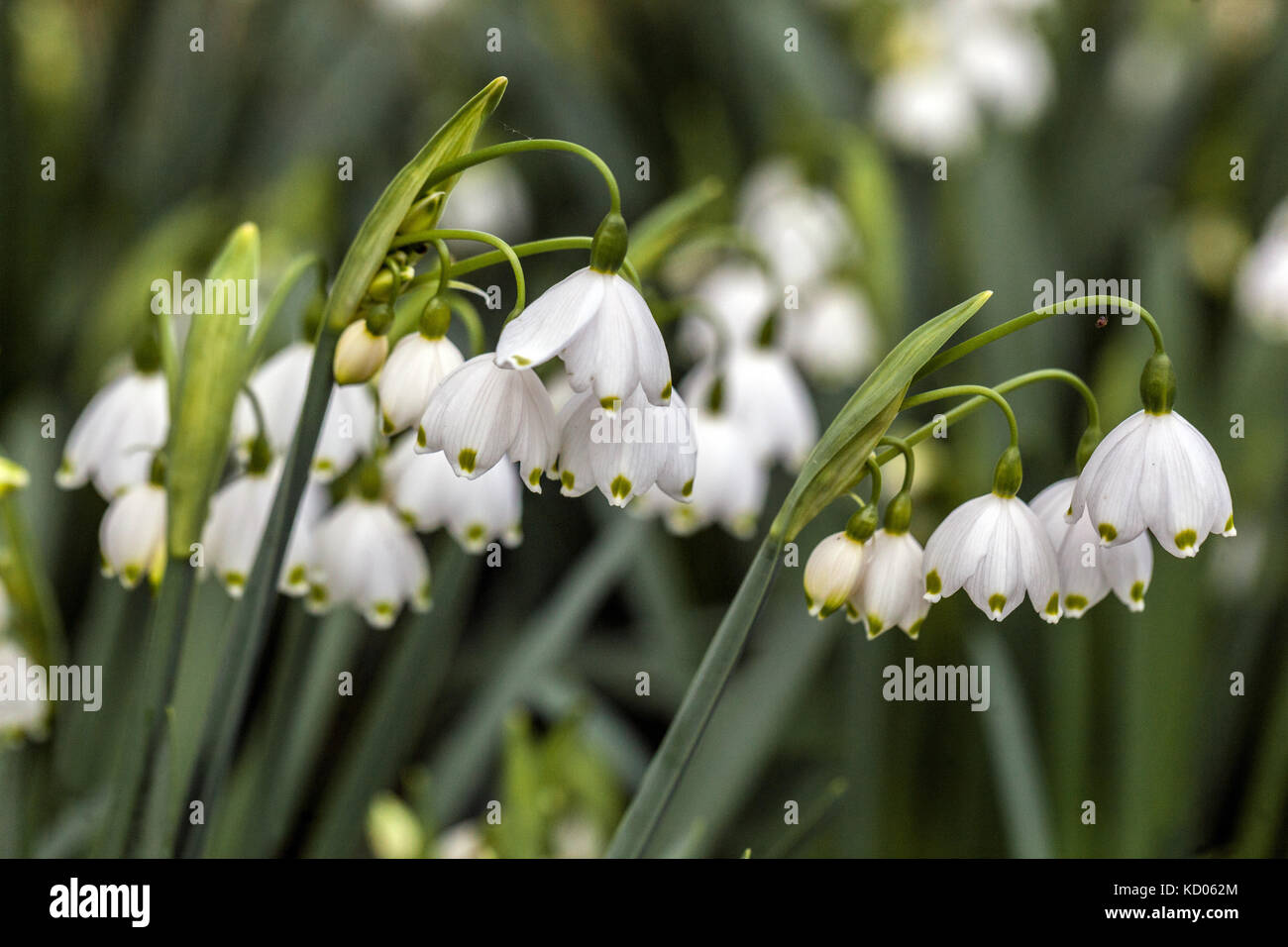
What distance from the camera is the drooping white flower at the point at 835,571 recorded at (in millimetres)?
711

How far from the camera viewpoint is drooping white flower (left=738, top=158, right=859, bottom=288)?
2.00m

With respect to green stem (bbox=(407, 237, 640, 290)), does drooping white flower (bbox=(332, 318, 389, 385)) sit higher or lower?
lower

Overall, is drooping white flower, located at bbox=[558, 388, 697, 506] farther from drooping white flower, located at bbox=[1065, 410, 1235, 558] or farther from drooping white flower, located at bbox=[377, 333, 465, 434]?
drooping white flower, located at bbox=[1065, 410, 1235, 558]

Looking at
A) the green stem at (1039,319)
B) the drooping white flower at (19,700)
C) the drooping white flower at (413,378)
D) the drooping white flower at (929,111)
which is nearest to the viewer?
the green stem at (1039,319)

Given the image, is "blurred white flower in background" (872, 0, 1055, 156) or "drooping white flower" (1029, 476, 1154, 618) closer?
"drooping white flower" (1029, 476, 1154, 618)

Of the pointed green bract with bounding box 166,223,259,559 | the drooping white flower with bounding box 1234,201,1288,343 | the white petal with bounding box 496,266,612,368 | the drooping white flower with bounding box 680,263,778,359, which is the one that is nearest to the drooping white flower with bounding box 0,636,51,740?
the pointed green bract with bounding box 166,223,259,559

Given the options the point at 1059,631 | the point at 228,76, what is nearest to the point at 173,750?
the point at 1059,631

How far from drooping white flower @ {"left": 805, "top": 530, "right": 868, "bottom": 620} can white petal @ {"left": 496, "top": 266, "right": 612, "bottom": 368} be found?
0.64 ft

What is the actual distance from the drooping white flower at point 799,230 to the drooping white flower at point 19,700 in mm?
1311

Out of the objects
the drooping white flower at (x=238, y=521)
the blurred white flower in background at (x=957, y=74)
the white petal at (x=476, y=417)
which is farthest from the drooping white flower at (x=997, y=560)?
the blurred white flower in background at (x=957, y=74)

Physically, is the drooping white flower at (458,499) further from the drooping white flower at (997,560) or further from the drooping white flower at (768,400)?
the drooping white flower at (768,400)

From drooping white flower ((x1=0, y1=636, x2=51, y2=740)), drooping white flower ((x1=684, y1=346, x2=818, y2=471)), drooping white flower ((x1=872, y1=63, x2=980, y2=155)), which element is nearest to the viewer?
drooping white flower ((x1=0, y1=636, x2=51, y2=740))

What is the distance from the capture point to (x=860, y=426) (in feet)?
2.16
